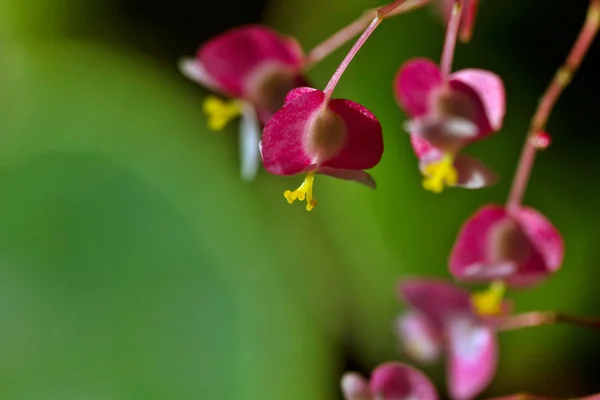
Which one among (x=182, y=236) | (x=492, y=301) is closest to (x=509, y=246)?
(x=492, y=301)

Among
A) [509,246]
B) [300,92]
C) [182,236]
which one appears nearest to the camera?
[300,92]

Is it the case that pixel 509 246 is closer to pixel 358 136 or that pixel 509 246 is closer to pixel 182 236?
pixel 358 136

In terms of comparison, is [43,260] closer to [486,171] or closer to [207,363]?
[207,363]

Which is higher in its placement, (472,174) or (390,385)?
(472,174)

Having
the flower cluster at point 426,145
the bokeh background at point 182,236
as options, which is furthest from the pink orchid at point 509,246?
the bokeh background at point 182,236

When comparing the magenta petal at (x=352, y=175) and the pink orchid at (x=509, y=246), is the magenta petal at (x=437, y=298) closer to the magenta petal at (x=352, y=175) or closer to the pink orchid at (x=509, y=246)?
the pink orchid at (x=509, y=246)
